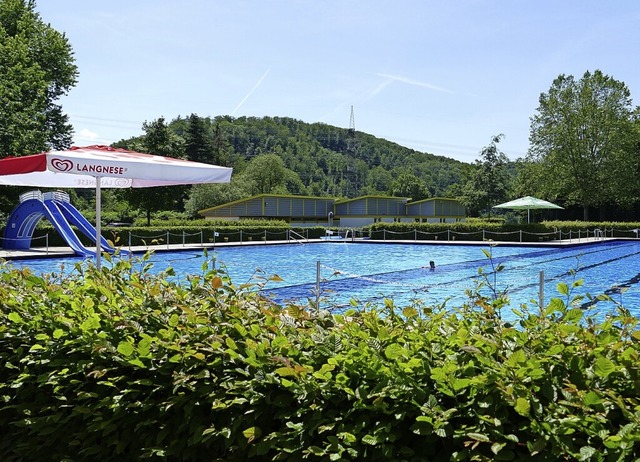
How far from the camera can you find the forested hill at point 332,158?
9931cm

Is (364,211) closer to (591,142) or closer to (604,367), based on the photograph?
(591,142)

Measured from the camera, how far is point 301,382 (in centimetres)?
202

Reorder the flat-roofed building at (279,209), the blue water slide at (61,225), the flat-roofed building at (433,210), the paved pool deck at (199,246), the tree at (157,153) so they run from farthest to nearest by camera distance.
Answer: the flat-roofed building at (433,210) < the flat-roofed building at (279,209) < the tree at (157,153) < the blue water slide at (61,225) < the paved pool deck at (199,246)

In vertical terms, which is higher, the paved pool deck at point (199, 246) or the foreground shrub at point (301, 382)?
the foreground shrub at point (301, 382)

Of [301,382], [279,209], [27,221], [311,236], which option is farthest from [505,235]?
[301,382]

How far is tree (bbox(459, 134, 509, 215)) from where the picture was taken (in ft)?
200

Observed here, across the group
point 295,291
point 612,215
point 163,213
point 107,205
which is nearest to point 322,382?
point 295,291

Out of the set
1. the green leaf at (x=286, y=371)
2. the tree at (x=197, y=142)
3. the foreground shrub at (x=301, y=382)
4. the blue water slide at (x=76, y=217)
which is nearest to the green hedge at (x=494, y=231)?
the blue water slide at (x=76, y=217)

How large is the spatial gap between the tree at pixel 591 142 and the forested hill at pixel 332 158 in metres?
51.2

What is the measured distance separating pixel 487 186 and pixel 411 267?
4403 centimetres

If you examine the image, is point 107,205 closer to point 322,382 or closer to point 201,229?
point 201,229

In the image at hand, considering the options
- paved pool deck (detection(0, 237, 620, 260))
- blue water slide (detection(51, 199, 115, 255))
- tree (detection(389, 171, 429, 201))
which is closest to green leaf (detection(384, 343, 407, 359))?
paved pool deck (detection(0, 237, 620, 260))

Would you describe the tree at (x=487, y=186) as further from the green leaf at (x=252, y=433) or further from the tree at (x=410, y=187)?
the green leaf at (x=252, y=433)

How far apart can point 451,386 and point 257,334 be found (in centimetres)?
89
